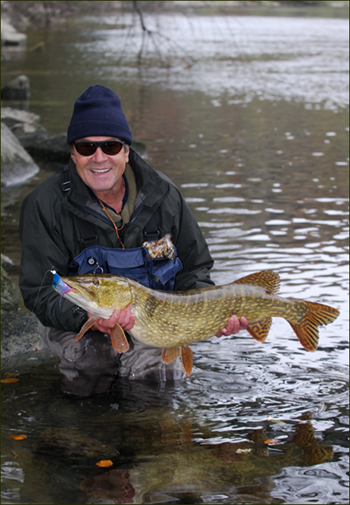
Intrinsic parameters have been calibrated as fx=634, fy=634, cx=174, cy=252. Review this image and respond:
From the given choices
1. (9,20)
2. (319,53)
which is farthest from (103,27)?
(319,53)

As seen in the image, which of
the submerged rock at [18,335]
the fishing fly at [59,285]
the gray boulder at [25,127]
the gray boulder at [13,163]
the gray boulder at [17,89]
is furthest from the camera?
the gray boulder at [17,89]

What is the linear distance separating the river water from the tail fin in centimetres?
57

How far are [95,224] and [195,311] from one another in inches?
31.4

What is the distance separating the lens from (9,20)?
41.7 m

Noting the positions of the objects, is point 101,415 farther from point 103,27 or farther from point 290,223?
point 103,27

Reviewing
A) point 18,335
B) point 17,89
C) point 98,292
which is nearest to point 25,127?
point 17,89

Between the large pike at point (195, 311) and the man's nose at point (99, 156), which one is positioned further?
the man's nose at point (99, 156)

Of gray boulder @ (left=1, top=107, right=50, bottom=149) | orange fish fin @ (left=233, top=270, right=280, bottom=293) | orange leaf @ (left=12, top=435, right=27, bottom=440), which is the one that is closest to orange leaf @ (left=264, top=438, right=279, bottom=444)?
orange fish fin @ (left=233, top=270, right=280, bottom=293)

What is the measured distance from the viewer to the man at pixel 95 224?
12.4 feet

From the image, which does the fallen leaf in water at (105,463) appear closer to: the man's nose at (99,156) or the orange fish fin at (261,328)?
the orange fish fin at (261,328)

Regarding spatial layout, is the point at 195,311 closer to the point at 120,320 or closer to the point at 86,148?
the point at 120,320

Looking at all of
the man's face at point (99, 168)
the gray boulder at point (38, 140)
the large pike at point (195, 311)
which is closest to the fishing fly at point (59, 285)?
the large pike at point (195, 311)

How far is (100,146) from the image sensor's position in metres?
3.78

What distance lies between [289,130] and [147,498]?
43.4 feet
